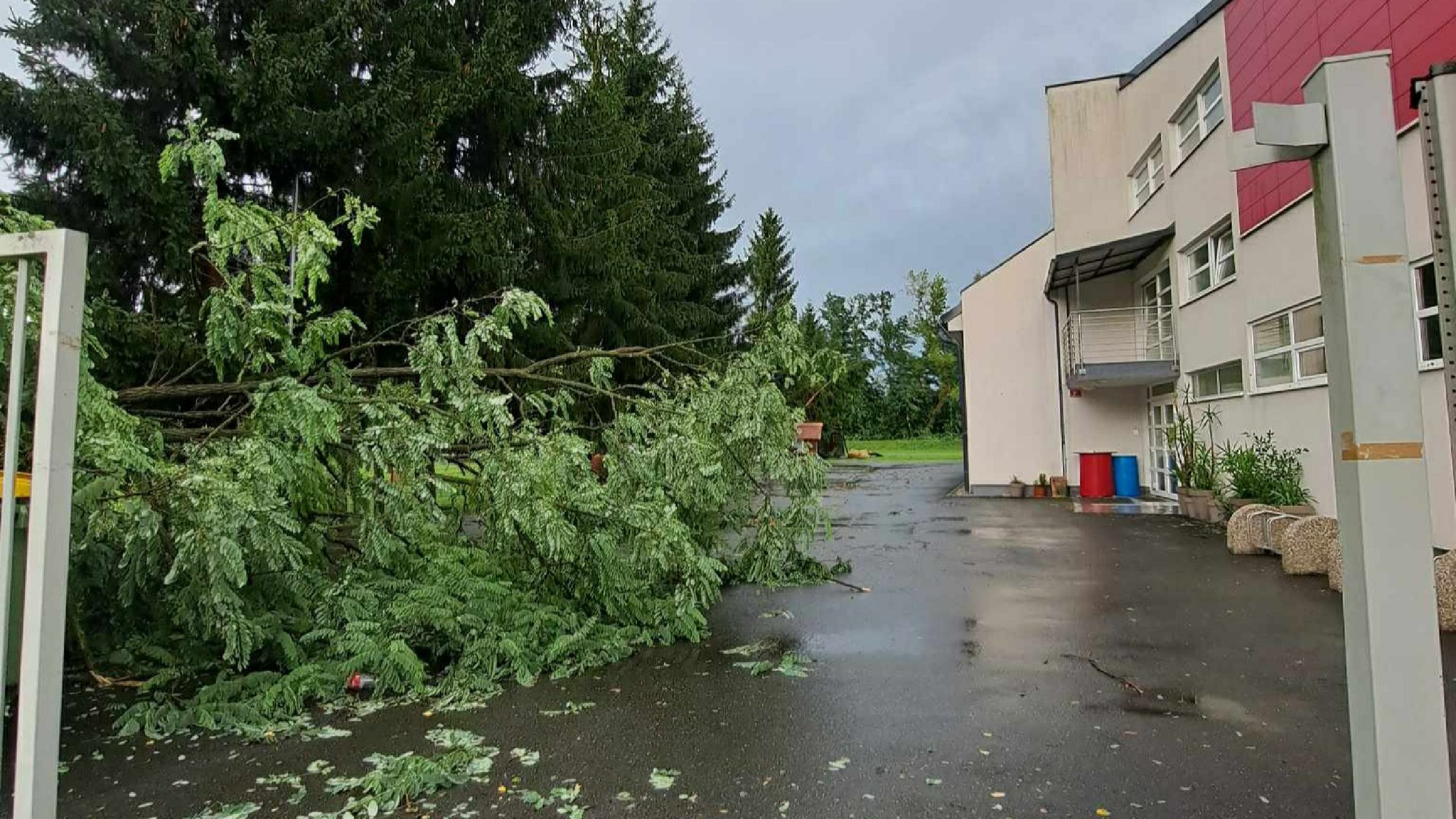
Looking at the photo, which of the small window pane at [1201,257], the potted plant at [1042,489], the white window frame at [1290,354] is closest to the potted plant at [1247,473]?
the white window frame at [1290,354]

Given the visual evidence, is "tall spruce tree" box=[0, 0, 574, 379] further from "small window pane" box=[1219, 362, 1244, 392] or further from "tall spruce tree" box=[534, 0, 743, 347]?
"small window pane" box=[1219, 362, 1244, 392]

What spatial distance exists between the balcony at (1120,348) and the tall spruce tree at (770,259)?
65.3 ft

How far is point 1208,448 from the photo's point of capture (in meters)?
12.2

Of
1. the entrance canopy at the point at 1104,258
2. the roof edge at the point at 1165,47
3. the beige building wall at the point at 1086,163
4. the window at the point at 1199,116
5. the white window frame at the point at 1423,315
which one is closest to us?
the white window frame at the point at 1423,315

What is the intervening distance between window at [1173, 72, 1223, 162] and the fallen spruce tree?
35.4 ft

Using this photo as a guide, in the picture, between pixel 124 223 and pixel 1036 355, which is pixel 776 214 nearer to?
pixel 1036 355

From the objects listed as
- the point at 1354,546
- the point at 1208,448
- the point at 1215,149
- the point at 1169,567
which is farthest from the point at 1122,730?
the point at 1215,149

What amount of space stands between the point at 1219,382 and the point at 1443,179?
40.8 ft

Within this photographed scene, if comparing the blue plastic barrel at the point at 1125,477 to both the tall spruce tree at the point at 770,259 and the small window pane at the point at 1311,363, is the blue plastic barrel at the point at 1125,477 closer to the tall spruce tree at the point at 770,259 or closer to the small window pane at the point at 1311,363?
the small window pane at the point at 1311,363

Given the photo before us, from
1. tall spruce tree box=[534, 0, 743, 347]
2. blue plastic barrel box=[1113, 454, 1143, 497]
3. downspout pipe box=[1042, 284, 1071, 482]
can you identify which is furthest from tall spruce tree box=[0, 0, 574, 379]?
blue plastic barrel box=[1113, 454, 1143, 497]

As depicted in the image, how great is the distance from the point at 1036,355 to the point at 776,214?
22.3 metres

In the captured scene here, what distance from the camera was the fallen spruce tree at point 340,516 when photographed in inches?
147

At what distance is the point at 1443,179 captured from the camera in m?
1.64

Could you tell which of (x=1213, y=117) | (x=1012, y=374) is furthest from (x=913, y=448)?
(x=1213, y=117)
